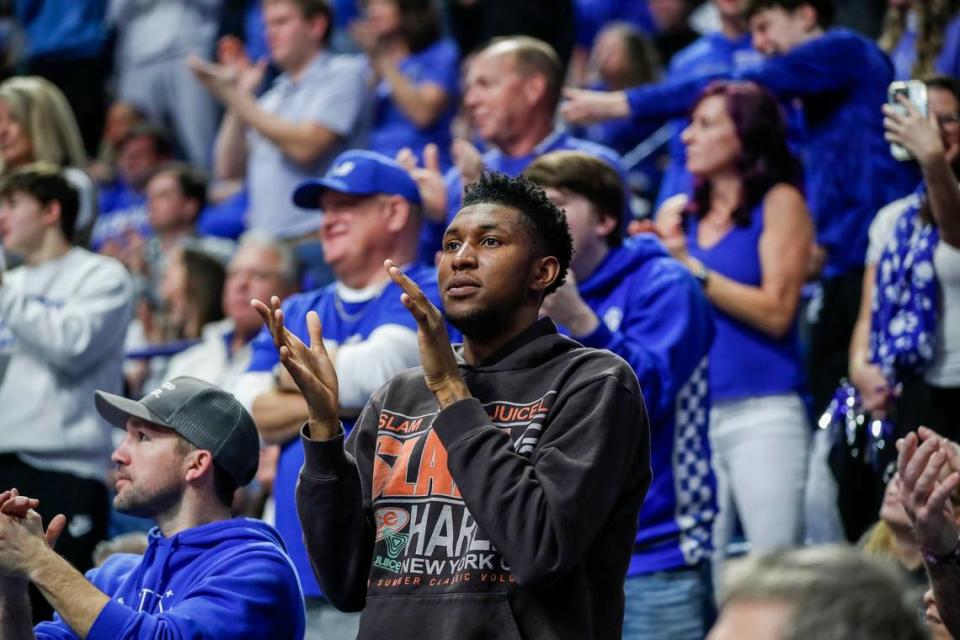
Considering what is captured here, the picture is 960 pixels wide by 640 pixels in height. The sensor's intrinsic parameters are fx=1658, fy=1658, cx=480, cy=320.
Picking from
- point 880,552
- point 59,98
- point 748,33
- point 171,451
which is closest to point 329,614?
point 171,451

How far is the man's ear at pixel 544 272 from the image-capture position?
11.7 feet

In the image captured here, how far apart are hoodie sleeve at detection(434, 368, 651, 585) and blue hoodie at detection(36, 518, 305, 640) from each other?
0.88 m

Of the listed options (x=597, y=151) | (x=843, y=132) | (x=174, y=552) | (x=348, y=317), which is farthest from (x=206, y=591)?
(x=843, y=132)

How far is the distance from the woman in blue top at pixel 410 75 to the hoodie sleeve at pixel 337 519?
5.06m

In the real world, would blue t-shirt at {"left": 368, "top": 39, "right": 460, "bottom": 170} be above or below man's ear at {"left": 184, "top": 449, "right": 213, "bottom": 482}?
above

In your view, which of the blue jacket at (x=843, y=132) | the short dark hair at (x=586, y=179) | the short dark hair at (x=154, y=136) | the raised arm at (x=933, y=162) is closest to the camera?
the short dark hair at (x=586, y=179)

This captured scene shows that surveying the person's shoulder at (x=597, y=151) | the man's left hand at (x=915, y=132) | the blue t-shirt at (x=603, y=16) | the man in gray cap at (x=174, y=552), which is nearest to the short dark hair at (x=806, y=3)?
the person's shoulder at (x=597, y=151)

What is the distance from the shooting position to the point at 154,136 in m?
10.2

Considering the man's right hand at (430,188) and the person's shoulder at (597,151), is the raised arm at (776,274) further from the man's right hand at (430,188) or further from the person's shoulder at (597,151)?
the man's right hand at (430,188)

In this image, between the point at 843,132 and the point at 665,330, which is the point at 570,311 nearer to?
the point at 665,330

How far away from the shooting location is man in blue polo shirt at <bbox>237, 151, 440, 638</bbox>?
489cm

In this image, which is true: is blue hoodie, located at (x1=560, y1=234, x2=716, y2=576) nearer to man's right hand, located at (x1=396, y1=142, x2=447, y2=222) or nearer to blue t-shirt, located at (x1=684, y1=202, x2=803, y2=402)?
blue t-shirt, located at (x1=684, y1=202, x2=803, y2=402)

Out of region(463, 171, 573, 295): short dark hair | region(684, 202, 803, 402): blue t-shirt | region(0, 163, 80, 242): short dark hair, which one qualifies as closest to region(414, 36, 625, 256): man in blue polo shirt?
region(684, 202, 803, 402): blue t-shirt

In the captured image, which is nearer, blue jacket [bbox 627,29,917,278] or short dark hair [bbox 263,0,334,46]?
blue jacket [bbox 627,29,917,278]
